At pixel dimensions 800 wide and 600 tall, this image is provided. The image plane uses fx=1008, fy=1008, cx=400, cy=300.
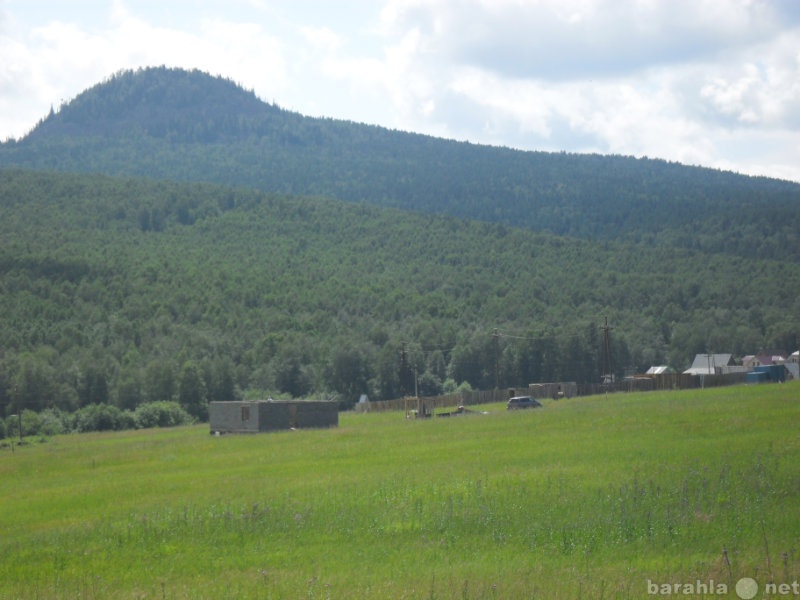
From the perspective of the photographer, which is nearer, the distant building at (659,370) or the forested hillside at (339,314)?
the forested hillside at (339,314)

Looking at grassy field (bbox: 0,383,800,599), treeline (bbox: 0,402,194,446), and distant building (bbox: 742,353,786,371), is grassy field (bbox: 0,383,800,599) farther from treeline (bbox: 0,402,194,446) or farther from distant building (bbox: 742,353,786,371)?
distant building (bbox: 742,353,786,371)

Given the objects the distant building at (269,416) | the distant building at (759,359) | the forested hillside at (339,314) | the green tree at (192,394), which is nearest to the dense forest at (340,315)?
the green tree at (192,394)

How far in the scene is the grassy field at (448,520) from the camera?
57.6 ft

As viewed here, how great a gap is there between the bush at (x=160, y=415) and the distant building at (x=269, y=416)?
→ 22532 millimetres

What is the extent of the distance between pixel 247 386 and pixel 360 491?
296ft

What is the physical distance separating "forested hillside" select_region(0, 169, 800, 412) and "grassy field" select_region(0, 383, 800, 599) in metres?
52.6

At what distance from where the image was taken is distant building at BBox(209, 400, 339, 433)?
64.5 m

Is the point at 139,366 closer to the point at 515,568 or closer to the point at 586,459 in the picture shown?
the point at 586,459

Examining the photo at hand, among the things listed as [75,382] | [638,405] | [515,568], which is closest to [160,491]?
[515,568]

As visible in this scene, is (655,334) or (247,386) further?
(655,334)

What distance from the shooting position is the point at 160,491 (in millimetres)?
32250

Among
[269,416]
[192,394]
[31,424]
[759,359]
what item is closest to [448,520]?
[269,416]

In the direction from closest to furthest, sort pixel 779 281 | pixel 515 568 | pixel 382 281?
1. pixel 515 568
2. pixel 779 281
3. pixel 382 281

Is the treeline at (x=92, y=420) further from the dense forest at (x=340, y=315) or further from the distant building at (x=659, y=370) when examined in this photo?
the distant building at (x=659, y=370)
